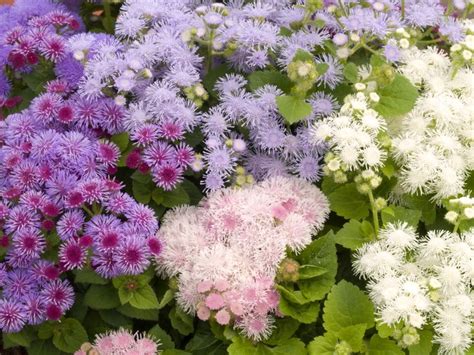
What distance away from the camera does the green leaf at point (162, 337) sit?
4.44 feet

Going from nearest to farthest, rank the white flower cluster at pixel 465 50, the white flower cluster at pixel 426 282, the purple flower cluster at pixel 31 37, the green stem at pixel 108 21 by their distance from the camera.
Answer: the white flower cluster at pixel 426 282
the white flower cluster at pixel 465 50
the purple flower cluster at pixel 31 37
the green stem at pixel 108 21

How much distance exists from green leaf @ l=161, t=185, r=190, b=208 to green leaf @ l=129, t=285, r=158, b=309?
0.19 metres

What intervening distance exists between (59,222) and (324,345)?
54 cm

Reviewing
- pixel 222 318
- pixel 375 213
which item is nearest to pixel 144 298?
pixel 222 318

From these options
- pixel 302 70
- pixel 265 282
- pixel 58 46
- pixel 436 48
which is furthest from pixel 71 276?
pixel 436 48

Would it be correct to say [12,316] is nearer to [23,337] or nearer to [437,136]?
[23,337]

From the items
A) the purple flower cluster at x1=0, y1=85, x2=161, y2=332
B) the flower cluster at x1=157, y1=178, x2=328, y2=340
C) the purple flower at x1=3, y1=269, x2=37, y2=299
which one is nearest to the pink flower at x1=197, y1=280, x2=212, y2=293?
the flower cluster at x1=157, y1=178, x2=328, y2=340

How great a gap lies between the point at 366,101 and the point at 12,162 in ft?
2.38

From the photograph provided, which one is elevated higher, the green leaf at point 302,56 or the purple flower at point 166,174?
the green leaf at point 302,56

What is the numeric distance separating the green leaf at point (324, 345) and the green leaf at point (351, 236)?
0.60ft

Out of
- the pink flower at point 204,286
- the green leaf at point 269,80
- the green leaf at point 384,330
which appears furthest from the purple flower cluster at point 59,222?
the green leaf at point 384,330

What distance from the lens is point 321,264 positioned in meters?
1.35

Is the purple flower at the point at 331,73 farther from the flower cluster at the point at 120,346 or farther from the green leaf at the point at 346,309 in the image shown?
the flower cluster at the point at 120,346

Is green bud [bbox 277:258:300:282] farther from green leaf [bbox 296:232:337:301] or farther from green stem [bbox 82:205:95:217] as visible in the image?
green stem [bbox 82:205:95:217]
